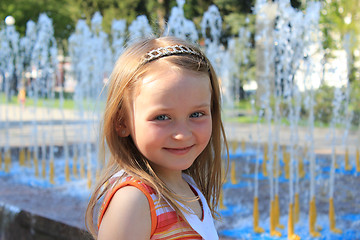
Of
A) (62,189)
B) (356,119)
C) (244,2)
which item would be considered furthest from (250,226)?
(244,2)

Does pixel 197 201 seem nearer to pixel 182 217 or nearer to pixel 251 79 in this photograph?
pixel 182 217

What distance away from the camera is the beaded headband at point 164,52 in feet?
4.39

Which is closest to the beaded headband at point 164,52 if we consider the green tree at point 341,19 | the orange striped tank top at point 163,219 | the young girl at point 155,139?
the young girl at point 155,139

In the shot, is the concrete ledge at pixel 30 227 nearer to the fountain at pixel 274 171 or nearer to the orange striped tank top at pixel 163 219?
the fountain at pixel 274 171

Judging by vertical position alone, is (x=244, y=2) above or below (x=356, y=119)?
above

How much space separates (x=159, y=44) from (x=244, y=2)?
66.4 ft

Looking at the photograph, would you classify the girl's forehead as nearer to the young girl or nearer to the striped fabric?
the young girl

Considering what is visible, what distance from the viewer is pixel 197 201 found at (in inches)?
58.2

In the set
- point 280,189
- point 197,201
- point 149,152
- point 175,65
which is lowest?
point 280,189

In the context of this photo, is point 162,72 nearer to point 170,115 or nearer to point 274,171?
point 170,115

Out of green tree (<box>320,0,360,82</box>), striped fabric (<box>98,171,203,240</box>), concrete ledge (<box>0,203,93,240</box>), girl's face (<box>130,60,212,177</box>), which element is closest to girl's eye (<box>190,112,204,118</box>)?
girl's face (<box>130,60,212,177</box>)

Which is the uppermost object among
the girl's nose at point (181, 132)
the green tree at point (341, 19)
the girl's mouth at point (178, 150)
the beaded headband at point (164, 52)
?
the green tree at point (341, 19)

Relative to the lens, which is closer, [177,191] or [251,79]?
[177,191]

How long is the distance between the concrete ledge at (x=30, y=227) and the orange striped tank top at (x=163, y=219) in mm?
1600
